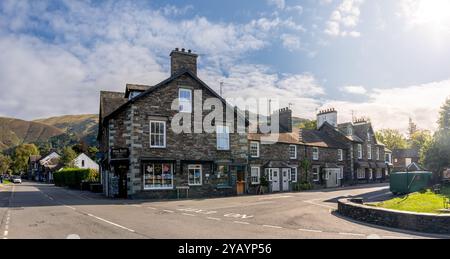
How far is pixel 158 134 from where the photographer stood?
91.7ft

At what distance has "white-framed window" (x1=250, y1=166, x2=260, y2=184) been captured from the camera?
34281 mm

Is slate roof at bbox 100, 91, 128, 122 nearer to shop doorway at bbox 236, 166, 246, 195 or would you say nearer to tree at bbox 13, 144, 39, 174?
shop doorway at bbox 236, 166, 246, 195

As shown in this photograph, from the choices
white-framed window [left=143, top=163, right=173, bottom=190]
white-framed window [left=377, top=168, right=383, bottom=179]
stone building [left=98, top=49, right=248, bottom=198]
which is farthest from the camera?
white-framed window [left=377, top=168, right=383, bottom=179]

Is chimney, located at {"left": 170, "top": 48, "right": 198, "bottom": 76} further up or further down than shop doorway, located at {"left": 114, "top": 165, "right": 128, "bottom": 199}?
Answer: further up

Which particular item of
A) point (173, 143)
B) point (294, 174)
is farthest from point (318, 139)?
point (173, 143)

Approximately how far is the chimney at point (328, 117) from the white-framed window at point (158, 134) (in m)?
30.1

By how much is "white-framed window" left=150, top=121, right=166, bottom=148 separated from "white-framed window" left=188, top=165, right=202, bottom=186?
305 cm

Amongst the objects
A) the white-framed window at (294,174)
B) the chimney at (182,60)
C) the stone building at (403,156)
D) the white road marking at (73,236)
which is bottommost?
the white road marking at (73,236)

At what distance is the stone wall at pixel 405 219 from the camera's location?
1287 centimetres

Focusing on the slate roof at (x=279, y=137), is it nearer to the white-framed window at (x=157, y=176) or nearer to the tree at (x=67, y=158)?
the white-framed window at (x=157, y=176)

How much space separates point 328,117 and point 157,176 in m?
31.8

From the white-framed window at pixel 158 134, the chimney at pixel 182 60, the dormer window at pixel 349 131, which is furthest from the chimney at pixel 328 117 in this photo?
the white-framed window at pixel 158 134

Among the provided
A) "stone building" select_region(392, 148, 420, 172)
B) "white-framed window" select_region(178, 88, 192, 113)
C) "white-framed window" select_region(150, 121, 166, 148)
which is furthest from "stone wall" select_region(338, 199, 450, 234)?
"stone building" select_region(392, 148, 420, 172)
